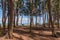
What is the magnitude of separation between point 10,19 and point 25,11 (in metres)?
23.2

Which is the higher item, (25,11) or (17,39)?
(25,11)

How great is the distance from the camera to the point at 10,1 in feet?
54.4

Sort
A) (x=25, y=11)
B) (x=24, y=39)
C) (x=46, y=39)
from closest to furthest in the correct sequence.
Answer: (x=24, y=39) → (x=46, y=39) → (x=25, y=11)

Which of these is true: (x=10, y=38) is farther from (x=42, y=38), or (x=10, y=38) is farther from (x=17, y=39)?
(x=42, y=38)

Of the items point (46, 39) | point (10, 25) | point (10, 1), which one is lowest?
point (46, 39)

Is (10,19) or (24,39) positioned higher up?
(10,19)

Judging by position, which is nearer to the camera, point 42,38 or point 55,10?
point 42,38

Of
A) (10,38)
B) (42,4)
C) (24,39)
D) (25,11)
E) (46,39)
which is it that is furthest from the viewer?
(25,11)

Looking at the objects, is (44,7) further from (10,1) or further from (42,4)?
(10,1)

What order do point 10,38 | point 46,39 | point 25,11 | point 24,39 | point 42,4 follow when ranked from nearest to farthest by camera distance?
1. point 10,38
2. point 24,39
3. point 46,39
4. point 42,4
5. point 25,11

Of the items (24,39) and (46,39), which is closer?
(24,39)

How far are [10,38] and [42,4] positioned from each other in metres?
20.7

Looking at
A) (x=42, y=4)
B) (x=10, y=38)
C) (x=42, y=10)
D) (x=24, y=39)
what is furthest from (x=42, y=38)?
(x=42, y=10)

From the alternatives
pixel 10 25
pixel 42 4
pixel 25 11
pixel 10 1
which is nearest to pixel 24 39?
pixel 10 25
